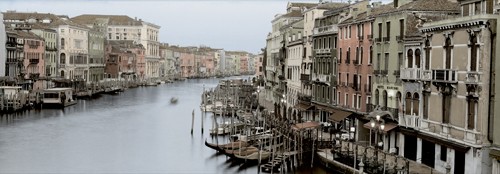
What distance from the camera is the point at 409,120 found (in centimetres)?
1706

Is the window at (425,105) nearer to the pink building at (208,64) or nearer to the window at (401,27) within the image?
the window at (401,27)

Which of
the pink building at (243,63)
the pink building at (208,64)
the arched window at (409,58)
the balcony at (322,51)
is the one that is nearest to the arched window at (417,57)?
the arched window at (409,58)

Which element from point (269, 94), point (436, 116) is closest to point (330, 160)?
point (436, 116)

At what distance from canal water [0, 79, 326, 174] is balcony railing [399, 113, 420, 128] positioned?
2.89 metres

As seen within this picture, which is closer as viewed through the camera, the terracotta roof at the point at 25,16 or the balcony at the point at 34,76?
the balcony at the point at 34,76

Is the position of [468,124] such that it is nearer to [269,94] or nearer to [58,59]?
[269,94]

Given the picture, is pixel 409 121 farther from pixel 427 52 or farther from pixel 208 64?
pixel 208 64

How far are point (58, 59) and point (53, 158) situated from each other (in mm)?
36112

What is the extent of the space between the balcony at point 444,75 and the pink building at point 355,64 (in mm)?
5454

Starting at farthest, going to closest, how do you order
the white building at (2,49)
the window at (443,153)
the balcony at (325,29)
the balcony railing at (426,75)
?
the white building at (2,49) → the balcony at (325,29) → the balcony railing at (426,75) → the window at (443,153)

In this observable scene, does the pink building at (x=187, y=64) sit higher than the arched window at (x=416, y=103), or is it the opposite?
the pink building at (x=187, y=64)

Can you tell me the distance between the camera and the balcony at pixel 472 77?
1371 centimetres

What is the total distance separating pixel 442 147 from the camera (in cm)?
1526

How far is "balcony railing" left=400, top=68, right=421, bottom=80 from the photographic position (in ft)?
54.3
